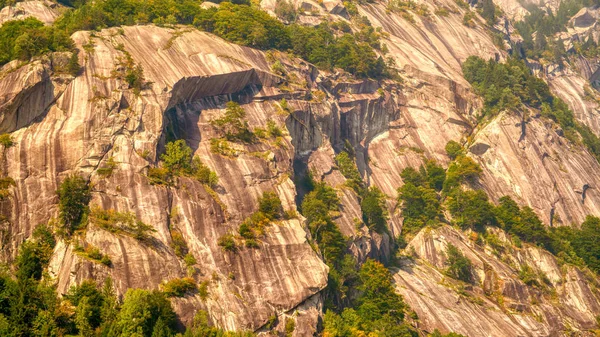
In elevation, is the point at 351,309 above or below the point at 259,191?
below

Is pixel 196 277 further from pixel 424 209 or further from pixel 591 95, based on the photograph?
pixel 591 95

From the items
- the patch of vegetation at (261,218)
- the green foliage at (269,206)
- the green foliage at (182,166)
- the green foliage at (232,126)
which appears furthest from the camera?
the green foliage at (232,126)

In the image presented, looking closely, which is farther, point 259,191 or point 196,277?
point 259,191

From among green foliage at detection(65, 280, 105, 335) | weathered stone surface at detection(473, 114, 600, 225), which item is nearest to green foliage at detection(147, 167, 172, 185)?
green foliage at detection(65, 280, 105, 335)

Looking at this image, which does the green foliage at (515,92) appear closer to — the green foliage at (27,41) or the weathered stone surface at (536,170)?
the weathered stone surface at (536,170)

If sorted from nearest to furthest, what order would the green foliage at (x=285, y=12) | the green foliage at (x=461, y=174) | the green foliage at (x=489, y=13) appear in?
the green foliage at (x=461, y=174) → the green foliage at (x=285, y=12) → the green foliage at (x=489, y=13)

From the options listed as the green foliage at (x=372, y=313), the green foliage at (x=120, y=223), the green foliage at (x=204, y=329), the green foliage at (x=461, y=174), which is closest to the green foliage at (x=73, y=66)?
the green foliage at (x=120, y=223)

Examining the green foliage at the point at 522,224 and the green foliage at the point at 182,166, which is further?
the green foliage at the point at 522,224

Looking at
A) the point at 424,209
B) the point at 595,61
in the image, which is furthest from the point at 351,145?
the point at 595,61

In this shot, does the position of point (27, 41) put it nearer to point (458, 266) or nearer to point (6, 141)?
point (6, 141)
